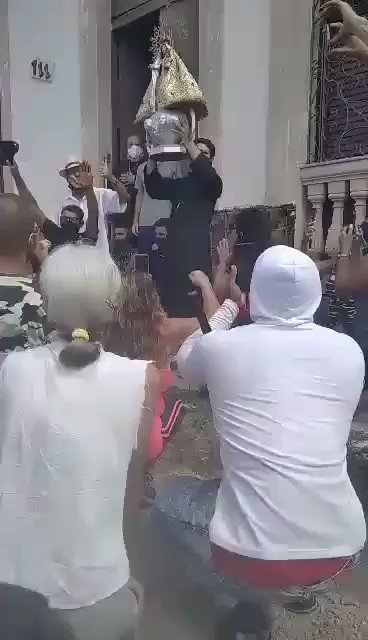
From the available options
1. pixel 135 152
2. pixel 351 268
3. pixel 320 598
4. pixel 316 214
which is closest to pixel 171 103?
pixel 135 152

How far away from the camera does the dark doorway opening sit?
1.06 m

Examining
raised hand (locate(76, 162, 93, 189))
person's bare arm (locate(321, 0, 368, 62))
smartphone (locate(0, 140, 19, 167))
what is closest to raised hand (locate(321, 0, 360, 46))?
person's bare arm (locate(321, 0, 368, 62))

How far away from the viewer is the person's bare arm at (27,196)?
1.02 m

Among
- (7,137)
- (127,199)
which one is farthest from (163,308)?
(7,137)

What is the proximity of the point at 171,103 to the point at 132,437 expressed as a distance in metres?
0.58

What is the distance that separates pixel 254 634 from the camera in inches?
35.1

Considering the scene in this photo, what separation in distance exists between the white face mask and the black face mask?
162 mm

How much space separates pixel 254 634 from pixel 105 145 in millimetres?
850

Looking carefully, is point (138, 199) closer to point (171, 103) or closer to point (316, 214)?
point (171, 103)

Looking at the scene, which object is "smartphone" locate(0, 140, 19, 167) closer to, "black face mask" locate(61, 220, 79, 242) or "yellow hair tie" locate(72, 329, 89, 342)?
"black face mask" locate(61, 220, 79, 242)

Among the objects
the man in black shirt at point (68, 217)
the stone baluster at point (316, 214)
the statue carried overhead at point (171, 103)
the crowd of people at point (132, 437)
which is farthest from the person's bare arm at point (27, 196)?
the stone baluster at point (316, 214)

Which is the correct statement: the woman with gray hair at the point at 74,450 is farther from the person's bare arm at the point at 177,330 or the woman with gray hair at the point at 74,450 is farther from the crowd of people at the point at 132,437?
the person's bare arm at the point at 177,330

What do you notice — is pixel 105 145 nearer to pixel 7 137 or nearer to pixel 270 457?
pixel 7 137

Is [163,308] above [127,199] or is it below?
below
